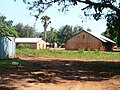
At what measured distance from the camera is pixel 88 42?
7994 cm

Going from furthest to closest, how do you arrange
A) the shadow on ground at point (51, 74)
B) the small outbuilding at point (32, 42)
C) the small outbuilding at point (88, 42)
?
the small outbuilding at point (32, 42) → the small outbuilding at point (88, 42) → the shadow on ground at point (51, 74)

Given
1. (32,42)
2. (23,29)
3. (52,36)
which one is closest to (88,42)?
(32,42)

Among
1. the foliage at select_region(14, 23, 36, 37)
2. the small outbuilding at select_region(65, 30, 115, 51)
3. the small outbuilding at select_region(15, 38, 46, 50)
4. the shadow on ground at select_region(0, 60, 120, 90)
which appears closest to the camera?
the shadow on ground at select_region(0, 60, 120, 90)

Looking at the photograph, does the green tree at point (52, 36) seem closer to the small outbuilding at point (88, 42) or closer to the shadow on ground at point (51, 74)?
the small outbuilding at point (88, 42)

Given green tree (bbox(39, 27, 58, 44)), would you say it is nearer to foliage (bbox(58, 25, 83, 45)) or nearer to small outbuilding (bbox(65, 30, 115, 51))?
foliage (bbox(58, 25, 83, 45))

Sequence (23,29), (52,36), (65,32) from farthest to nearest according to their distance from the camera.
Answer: (65,32) → (23,29) → (52,36)

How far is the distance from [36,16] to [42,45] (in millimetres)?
66403

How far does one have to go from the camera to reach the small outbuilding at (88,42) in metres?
78.3

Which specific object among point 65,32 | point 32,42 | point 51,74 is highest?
point 65,32

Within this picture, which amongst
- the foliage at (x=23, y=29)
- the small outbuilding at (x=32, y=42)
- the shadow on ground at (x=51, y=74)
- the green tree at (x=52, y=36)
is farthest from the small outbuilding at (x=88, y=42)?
the foliage at (x=23, y=29)

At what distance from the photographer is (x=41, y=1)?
2302 centimetres

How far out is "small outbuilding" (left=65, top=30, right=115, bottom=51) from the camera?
257 ft

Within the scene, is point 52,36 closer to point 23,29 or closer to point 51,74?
point 23,29

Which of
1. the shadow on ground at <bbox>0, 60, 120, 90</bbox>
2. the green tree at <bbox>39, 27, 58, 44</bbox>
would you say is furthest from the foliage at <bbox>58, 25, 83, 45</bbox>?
the shadow on ground at <bbox>0, 60, 120, 90</bbox>
